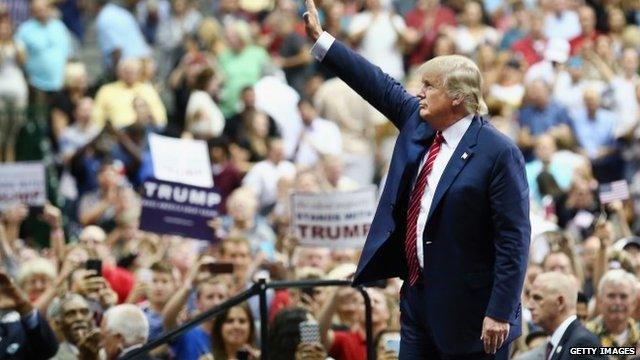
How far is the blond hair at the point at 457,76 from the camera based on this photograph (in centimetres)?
789

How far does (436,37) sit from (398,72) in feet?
2.66

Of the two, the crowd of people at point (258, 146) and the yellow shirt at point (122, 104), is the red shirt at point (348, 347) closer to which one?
the crowd of people at point (258, 146)

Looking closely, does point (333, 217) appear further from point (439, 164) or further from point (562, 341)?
point (439, 164)

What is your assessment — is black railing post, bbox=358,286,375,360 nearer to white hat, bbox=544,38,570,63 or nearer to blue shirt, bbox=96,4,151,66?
white hat, bbox=544,38,570,63

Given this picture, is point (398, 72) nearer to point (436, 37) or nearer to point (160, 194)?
point (436, 37)

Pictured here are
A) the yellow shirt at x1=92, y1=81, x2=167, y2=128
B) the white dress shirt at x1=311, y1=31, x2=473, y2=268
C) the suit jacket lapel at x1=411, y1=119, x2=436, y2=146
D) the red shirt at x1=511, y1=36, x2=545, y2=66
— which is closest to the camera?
the white dress shirt at x1=311, y1=31, x2=473, y2=268

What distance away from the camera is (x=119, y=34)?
2217 cm

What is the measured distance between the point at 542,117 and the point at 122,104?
468 centimetres

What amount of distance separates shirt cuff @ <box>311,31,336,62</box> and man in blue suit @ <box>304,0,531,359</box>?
20.4 inches

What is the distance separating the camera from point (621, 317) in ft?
35.6

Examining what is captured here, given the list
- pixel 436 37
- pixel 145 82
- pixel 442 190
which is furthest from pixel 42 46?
pixel 442 190

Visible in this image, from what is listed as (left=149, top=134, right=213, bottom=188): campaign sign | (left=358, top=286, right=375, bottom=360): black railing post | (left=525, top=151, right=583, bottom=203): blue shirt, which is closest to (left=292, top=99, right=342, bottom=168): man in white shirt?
(left=525, top=151, right=583, bottom=203): blue shirt

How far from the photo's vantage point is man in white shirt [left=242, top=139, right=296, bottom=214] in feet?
60.0

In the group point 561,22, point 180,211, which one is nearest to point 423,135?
point 180,211
